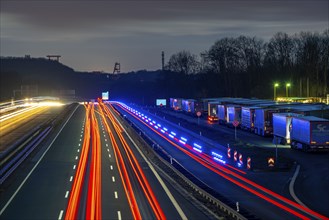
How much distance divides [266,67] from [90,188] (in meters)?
120

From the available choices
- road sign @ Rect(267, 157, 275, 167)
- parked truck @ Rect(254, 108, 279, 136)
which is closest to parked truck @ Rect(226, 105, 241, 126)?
parked truck @ Rect(254, 108, 279, 136)

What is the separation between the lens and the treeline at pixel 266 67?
131000 mm

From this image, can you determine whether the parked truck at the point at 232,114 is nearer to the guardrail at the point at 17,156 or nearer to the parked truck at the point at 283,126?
the parked truck at the point at 283,126

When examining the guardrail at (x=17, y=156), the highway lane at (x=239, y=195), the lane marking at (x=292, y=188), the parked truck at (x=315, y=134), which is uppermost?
the parked truck at (x=315, y=134)

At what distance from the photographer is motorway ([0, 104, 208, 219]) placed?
2914 cm

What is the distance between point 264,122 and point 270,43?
3435 inches

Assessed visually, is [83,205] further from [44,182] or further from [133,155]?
[133,155]

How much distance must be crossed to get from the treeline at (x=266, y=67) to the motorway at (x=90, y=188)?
76.6 meters

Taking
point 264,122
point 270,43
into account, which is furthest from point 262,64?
point 264,122

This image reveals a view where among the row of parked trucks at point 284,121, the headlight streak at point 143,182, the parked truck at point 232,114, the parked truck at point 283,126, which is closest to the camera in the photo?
the headlight streak at point 143,182

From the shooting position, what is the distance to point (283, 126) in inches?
2343

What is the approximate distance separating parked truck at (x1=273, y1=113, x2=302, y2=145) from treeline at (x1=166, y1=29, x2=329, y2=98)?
60.4 meters

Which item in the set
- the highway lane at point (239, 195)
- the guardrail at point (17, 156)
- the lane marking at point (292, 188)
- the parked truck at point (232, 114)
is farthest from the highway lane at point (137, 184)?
the parked truck at point (232, 114)

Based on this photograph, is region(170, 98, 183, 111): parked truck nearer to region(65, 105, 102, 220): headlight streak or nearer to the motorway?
region(65, 105, 102, 220): headlight streak
